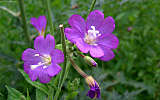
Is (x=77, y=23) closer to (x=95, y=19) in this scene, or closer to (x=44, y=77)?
(x=95, y=19)

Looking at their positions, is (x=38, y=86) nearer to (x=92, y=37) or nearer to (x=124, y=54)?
(x=92, y=37)

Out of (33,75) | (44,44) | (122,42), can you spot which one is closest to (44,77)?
(33,75)

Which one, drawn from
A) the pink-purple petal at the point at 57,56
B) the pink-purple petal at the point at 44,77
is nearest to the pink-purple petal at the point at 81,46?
the pink-purple petal at the point at 57,56

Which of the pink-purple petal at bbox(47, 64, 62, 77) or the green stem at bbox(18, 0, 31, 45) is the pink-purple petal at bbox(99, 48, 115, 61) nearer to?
the pink-purple petal at bbox(47, 64, 62, 77)

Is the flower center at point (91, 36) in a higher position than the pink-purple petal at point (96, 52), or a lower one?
higher

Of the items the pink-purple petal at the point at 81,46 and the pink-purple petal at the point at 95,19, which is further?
the pink-purple petal at the point at 95,19

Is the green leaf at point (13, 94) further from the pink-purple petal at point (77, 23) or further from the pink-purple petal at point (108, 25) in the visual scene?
the pink-purple petal at point (108, 25)

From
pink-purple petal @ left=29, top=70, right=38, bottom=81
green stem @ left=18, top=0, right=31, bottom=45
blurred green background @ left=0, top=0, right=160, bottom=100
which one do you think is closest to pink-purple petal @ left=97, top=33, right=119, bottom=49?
pink-purple petal @ left=29, top=70, right=38, bottom=81
